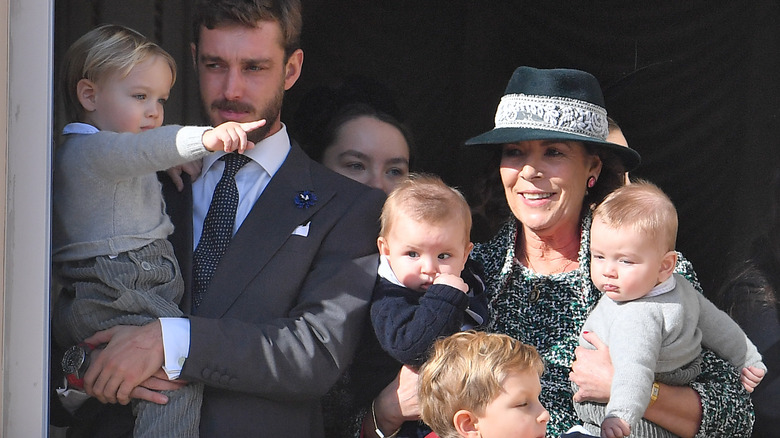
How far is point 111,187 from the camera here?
294 centimetres

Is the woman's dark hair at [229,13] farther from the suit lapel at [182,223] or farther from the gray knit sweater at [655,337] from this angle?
the gray knit sweater at [655,337]

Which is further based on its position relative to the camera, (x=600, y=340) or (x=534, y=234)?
(x=534, y=234)

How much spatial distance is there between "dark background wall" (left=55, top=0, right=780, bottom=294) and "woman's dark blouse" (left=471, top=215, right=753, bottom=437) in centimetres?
41

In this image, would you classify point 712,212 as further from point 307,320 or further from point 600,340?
point 307,320

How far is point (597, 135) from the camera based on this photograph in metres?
3.36

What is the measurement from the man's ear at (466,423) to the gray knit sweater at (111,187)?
38.5 inches

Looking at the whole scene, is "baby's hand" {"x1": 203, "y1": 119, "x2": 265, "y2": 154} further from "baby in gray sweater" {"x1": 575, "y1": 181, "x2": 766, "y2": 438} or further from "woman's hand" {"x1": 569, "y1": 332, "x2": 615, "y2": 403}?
"woman's hand" {"x1": 569, "y1": 332, "x2": 615, "y2": 403}

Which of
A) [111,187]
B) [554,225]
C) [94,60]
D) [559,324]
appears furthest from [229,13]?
[559,324]

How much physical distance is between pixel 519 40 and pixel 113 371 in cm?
175

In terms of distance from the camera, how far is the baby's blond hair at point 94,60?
3045 millimetres

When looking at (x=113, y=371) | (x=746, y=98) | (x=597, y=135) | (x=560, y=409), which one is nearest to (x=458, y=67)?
(x=597, y=135)

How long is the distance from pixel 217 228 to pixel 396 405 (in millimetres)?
740

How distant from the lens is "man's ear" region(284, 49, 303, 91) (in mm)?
3355

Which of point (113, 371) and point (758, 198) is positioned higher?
point (758, 198)
